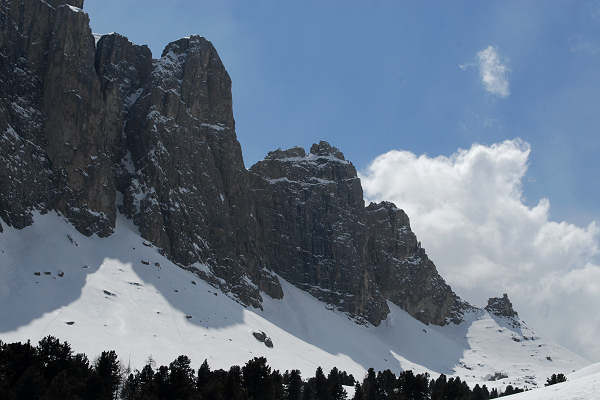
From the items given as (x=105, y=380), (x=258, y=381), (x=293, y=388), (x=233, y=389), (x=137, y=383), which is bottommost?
(x=105, y=380)

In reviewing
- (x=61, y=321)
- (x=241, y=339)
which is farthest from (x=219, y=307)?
(x=61, y=321)

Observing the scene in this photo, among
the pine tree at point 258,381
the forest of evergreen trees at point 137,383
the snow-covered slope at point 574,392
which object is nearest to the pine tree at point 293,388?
the forest of evergreen trees at point 137,383

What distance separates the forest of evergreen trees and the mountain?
27266mm

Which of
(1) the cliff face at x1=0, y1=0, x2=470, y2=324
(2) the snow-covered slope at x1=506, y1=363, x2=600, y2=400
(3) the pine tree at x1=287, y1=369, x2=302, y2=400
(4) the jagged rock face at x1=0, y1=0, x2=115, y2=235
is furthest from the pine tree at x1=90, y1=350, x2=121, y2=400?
(4) the jagged rock face at x1=0, y1=0, x2=115, y2=235

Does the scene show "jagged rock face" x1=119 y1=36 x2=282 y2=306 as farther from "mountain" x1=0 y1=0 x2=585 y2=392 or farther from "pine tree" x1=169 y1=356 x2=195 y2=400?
"pine tree" x1=169 y1=356 x2=195 y2=400

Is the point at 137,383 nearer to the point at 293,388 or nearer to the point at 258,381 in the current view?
the point at 258,381

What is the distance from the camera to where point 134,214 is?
150 meters

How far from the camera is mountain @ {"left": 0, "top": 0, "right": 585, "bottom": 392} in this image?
10869 centimetres

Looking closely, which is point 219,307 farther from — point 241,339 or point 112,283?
point 112,283

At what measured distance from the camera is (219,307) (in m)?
135

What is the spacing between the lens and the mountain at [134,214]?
357ft

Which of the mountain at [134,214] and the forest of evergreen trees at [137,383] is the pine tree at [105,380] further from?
the mountain at [134,214]

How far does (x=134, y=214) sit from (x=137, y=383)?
8360 cm

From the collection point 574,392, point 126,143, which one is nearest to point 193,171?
point 126,143
